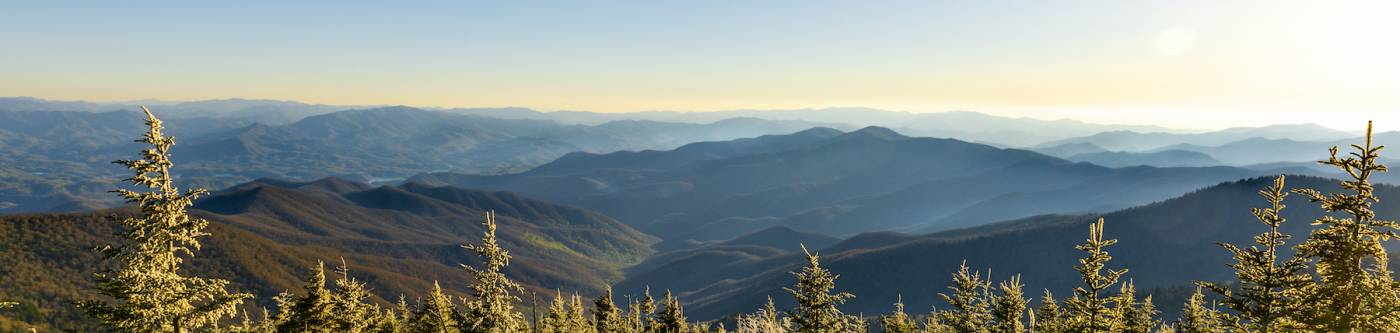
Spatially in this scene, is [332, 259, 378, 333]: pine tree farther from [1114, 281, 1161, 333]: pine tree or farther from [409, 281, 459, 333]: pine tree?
[1114, 281, 1161, 333]: pine tree

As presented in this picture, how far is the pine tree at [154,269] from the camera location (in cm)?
1852

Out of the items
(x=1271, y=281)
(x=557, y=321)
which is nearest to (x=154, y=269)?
(x=1271, y=281)

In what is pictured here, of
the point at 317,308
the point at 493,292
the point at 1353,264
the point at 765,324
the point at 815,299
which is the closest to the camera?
the point at 1353,264

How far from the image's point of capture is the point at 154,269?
19.0 meters

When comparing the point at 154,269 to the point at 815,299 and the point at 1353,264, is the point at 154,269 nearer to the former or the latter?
the point at 815,299

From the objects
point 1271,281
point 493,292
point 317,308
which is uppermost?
point 1271,281

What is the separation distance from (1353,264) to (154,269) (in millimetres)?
32919

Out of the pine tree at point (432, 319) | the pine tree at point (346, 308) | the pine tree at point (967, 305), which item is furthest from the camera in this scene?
the pine tree at point (432, 319)

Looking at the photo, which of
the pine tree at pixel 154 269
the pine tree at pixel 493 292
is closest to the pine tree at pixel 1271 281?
the pine tree at pixel 493 292

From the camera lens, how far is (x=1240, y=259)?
63.8 ft

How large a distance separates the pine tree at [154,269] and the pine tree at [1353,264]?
2967 cm

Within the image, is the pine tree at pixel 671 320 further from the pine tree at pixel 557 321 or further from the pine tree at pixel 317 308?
the pine tree at pixel 317 308

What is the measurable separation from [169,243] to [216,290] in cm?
195

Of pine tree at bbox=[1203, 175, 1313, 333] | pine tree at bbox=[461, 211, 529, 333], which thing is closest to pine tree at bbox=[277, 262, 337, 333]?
pine tree at bbox=[461, 211, 529, 333]
